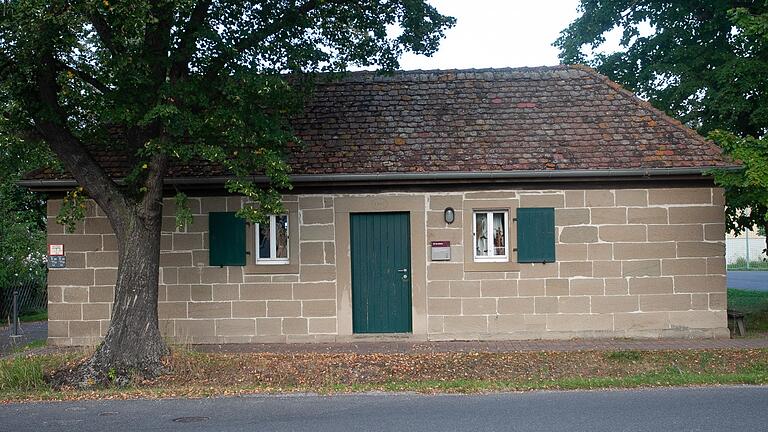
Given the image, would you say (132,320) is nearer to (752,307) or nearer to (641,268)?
(641,268)

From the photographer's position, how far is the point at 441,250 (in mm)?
13508

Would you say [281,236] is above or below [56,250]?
above

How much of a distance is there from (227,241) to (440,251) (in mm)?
3593

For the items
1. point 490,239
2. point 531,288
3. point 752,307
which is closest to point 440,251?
point 490,239

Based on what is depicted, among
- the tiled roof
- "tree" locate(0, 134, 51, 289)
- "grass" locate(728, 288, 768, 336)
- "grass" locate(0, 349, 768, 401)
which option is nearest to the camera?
"grass" locate(0, 349, 768, 401)

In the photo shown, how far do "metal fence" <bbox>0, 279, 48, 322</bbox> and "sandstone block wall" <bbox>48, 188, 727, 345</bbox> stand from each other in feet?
35.3

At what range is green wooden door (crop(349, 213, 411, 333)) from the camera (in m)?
13.7

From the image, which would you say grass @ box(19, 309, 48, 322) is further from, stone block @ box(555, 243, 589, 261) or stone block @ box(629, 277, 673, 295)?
stone block @ box(629, 277, 673, 295)

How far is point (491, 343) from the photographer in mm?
13195

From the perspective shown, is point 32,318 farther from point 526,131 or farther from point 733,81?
point 733,81

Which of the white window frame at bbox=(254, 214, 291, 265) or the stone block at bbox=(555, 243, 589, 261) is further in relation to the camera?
the white window frame at bbox=(254, 214, 291, 265)

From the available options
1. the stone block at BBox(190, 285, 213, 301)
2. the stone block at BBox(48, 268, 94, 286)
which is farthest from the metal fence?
the stone block at BBox(190, 285, 213, 301)

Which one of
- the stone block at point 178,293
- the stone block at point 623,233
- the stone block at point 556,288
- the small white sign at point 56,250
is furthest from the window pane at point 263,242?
the stone block at point 623,233

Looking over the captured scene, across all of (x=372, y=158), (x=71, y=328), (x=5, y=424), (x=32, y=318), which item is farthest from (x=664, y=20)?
(x=32, y=318)
